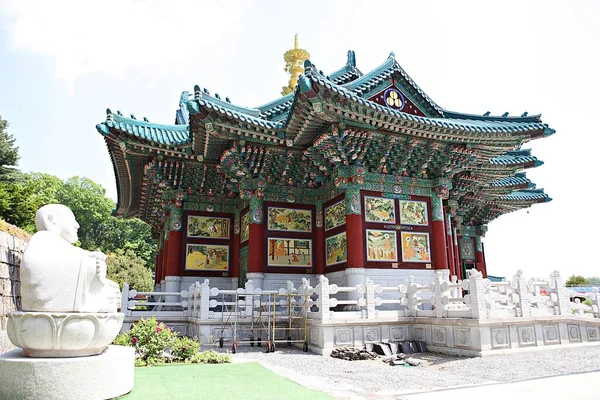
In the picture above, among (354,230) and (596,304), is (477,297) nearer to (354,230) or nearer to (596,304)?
(354,230)

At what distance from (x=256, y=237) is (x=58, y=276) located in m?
11.5

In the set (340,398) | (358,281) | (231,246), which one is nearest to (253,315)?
(358,281)

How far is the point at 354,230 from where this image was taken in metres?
16.1

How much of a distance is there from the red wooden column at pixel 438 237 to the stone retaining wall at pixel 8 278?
14271 millimetres

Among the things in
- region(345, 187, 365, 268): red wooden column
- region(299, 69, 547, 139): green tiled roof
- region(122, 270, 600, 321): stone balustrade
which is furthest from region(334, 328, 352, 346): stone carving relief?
region(299, 69, 547, 139): green tiled roof

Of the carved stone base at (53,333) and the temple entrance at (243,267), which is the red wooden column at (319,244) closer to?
the temple entrance at (243,267)

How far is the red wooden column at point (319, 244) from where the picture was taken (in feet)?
59.8

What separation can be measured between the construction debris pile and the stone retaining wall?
8.72 metres

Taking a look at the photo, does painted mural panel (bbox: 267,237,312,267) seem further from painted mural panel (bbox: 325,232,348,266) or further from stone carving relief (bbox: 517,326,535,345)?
stone carving relief (bbox: 517,326,535,345)

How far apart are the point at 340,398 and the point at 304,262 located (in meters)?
11.5

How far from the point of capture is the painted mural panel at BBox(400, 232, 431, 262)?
1705cm

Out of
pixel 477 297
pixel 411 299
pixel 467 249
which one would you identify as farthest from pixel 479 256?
pixel 477 297

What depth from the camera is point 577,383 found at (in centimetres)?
827

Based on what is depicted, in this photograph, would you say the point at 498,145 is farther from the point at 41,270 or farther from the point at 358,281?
the point at 41,270
